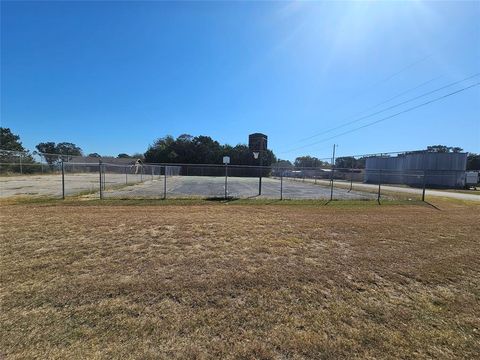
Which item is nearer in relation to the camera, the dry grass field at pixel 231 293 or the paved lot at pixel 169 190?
the dry grass field at pixel 231 293

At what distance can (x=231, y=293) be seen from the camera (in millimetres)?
3775

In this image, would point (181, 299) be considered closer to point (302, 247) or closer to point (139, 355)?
point (139, 355)

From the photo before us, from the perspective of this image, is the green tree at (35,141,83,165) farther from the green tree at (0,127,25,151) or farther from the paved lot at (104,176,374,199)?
the paved lot at (104,176,374,199)

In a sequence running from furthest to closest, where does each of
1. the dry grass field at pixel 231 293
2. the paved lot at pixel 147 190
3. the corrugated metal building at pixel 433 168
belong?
the corrugated metal building at pixel 433 168, the paved lot at pixel 147 190, the dry grass field at pixel 231 293

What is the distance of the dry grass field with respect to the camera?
2729 mm

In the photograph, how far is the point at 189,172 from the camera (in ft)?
175

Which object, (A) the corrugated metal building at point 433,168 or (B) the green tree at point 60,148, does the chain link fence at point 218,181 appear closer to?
(A) the corrugated metal building at point 433,168

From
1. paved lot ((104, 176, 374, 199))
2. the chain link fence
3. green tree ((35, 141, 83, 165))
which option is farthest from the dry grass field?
green tree ((35, 141, 83, 165))

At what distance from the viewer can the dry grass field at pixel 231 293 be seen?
2.73 m

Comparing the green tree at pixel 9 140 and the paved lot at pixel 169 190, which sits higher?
the green tree at pixel 9 140

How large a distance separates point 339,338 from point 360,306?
88cm

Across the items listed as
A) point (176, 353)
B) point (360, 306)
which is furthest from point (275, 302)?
point (176, 353)

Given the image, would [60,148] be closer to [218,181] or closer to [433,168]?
[218,181]

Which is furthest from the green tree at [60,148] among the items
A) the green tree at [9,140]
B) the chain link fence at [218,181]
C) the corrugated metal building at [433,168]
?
the corrugated metal building at [433,168]
